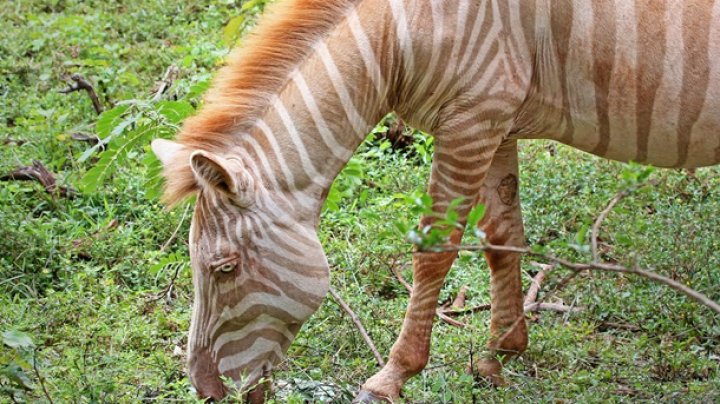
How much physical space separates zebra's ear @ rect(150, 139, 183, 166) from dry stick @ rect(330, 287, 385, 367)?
62.2 inches

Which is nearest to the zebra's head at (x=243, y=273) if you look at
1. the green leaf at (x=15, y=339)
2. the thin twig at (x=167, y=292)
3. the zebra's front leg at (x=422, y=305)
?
the zebra's front leg at (x=422, y=305)

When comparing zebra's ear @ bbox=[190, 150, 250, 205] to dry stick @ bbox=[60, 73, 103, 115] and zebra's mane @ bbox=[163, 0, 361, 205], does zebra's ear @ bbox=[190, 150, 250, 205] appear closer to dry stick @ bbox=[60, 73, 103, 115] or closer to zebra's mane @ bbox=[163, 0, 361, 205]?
zebra's mane @ bbox=[163, 0, 361, 205]

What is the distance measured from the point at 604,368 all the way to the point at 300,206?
1925 mm

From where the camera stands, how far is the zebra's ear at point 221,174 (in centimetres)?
474

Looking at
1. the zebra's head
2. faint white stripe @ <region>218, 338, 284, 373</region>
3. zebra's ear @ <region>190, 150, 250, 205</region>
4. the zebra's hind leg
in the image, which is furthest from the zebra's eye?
the zebra's hind leg

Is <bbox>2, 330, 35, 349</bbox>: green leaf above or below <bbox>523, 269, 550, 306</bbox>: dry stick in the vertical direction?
above

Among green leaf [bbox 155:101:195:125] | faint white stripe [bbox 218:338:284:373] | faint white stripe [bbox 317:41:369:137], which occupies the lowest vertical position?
faint white stripe [bbox 218:338:284:373]

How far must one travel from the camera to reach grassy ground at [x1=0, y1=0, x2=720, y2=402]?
5.67 m

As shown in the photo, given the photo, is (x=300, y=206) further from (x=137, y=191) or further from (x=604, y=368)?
(x=137, y=191)

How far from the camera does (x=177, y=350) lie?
6.31m

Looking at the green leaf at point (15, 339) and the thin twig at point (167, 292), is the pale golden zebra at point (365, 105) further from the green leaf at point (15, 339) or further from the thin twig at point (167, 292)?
the thin twig at point (167, 292)

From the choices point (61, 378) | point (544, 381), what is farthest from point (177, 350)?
point (544, 381)

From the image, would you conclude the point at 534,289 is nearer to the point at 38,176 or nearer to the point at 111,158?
the point at 111,158

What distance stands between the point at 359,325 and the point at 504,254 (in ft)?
2.99
